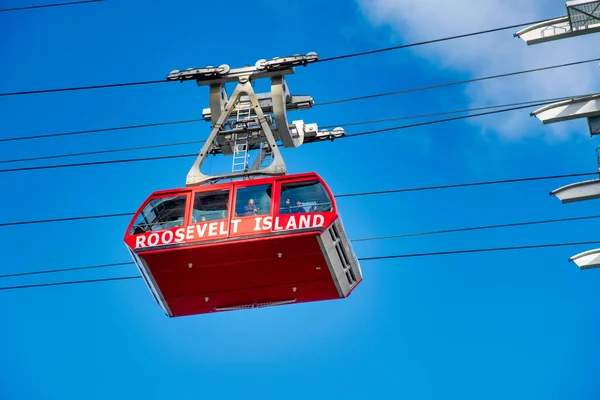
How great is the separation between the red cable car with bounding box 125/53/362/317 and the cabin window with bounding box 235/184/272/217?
22 mm

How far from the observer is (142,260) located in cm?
2830

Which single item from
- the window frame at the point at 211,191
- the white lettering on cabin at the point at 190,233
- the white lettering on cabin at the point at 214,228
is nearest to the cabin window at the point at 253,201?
the window frame at the point at 211,191

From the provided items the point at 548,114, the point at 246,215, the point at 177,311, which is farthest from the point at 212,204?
the point at 548,114

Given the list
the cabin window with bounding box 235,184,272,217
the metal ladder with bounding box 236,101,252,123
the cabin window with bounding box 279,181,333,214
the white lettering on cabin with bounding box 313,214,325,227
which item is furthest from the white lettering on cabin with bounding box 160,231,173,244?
the metal ladder with bounding box 236,101,252,123

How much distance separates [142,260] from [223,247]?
2.07 meters

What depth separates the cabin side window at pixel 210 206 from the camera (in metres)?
28.1

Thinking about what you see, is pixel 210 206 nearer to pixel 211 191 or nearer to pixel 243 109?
pixel 211 191

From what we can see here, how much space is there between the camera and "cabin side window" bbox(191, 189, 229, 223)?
Result: 28.1 m

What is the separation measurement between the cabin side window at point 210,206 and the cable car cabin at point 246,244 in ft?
0.07

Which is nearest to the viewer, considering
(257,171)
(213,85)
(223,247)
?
(223,247)

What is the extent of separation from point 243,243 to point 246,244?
7cm

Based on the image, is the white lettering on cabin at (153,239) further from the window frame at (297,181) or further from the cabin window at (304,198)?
the cabin window at (304,198)

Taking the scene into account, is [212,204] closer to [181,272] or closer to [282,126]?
[181,272]

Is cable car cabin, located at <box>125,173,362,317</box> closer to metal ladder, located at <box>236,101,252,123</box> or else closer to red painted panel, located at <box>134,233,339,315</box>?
red painted panel, located at <box>134,233,339,315</box>
